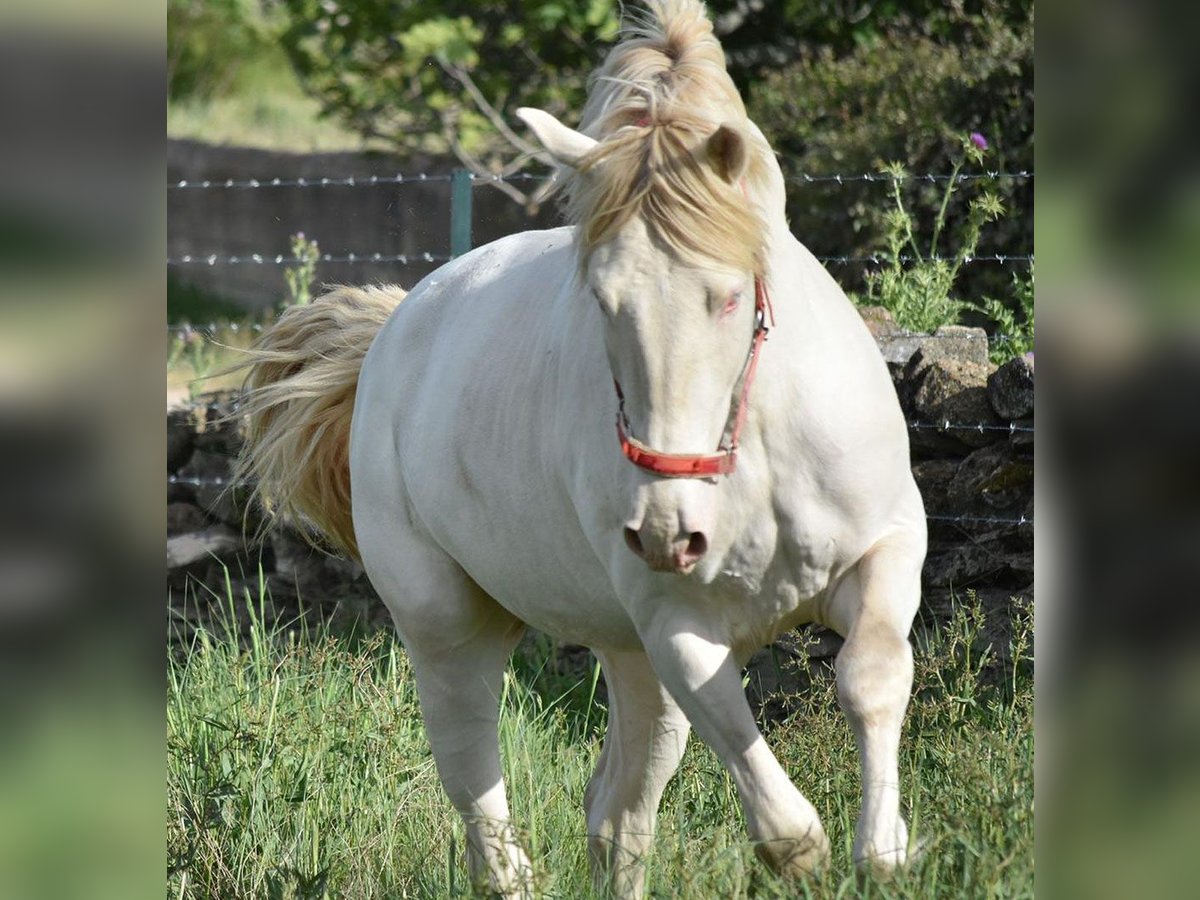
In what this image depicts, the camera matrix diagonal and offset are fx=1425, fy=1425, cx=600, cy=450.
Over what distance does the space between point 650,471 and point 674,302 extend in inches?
11.3

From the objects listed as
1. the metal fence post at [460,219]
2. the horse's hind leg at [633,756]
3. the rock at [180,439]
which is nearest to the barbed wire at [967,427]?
the horse's hind leg at [633,756]

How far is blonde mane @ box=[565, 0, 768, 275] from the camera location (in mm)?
2451

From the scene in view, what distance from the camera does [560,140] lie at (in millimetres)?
2615

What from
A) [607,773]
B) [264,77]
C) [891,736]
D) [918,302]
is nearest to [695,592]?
[891,736]

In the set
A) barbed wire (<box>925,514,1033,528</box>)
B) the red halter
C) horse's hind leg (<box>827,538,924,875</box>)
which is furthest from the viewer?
barbed wire (<box>925,514,1033,528</box>)

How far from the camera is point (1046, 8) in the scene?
2.76 feet

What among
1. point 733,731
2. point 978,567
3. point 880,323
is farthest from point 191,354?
point 733,731

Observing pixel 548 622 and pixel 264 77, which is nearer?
pixel 548 622

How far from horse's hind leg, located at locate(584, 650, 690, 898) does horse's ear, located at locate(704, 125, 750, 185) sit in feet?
4.74

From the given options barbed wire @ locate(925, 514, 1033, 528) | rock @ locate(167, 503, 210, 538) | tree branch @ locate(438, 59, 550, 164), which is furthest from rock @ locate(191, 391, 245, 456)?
tree branch @ locate(438, 59, 550, 164)

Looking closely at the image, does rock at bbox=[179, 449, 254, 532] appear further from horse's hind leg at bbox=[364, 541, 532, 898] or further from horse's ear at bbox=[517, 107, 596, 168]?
horse's ear at bbox=[517, 107, 596, 168]

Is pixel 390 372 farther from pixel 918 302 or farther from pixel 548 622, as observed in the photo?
pixel 918 302

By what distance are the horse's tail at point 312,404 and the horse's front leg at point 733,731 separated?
166 centimetres

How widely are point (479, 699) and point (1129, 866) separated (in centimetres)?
296
